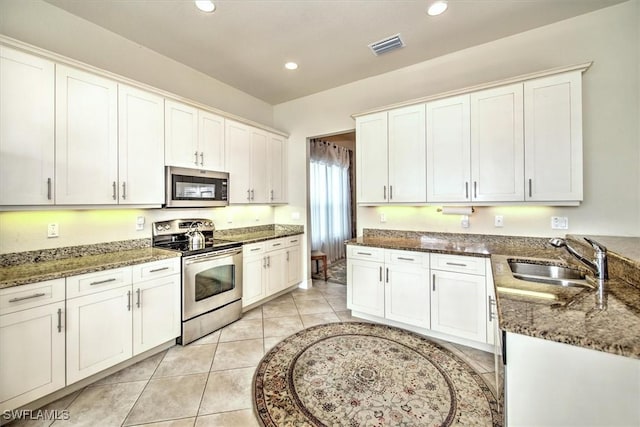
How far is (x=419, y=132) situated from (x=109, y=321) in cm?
343

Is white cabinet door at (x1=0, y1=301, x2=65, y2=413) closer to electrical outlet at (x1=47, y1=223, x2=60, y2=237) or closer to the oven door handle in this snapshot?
electrical outlet at (x1=47, y1=223, x2=60, y2=237)

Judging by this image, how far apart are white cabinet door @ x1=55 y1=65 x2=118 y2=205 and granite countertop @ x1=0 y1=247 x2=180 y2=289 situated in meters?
0.49

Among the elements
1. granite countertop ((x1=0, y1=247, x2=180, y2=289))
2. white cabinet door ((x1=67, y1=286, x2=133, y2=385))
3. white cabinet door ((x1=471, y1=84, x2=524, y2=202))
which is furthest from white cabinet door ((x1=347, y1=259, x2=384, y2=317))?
white cabinet door ((x1=67, y1=286, x2=133, y2=385))

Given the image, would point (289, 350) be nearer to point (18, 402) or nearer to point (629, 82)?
point (18, 402)

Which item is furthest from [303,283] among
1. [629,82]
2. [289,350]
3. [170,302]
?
[629,82]

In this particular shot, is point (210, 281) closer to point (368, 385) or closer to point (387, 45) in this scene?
point (368, 385)

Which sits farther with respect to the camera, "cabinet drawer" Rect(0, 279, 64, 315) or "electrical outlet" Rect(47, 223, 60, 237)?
"electrical outlet" Rect(47, 223, 60, 237)

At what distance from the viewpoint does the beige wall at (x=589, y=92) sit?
91.0 inches

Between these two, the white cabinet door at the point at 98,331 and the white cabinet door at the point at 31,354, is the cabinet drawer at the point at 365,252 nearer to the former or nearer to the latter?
A: the white cabinet door at the point at 98,331

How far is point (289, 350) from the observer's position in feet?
8.23

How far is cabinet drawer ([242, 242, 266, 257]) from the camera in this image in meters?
3.31

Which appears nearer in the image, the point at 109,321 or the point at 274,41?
the point at 109,321

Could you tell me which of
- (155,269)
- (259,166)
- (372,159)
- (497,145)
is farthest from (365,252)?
(155,269)

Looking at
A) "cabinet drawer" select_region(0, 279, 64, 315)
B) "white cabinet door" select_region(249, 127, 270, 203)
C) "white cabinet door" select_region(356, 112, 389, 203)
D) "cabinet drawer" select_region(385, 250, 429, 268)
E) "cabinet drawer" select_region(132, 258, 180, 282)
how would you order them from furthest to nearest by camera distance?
"white cabinet door" select_region(249, 127, 270, 203) < "white cabinet door" select_region(356, 112, 389, 203) < "cabinet drawer" select_region(385, 250, 429, 268) < "cabinet drawer" select_region(132, 258, 180, 282) < "cabinet drawer" select_region(0, 279, 64, 315)
